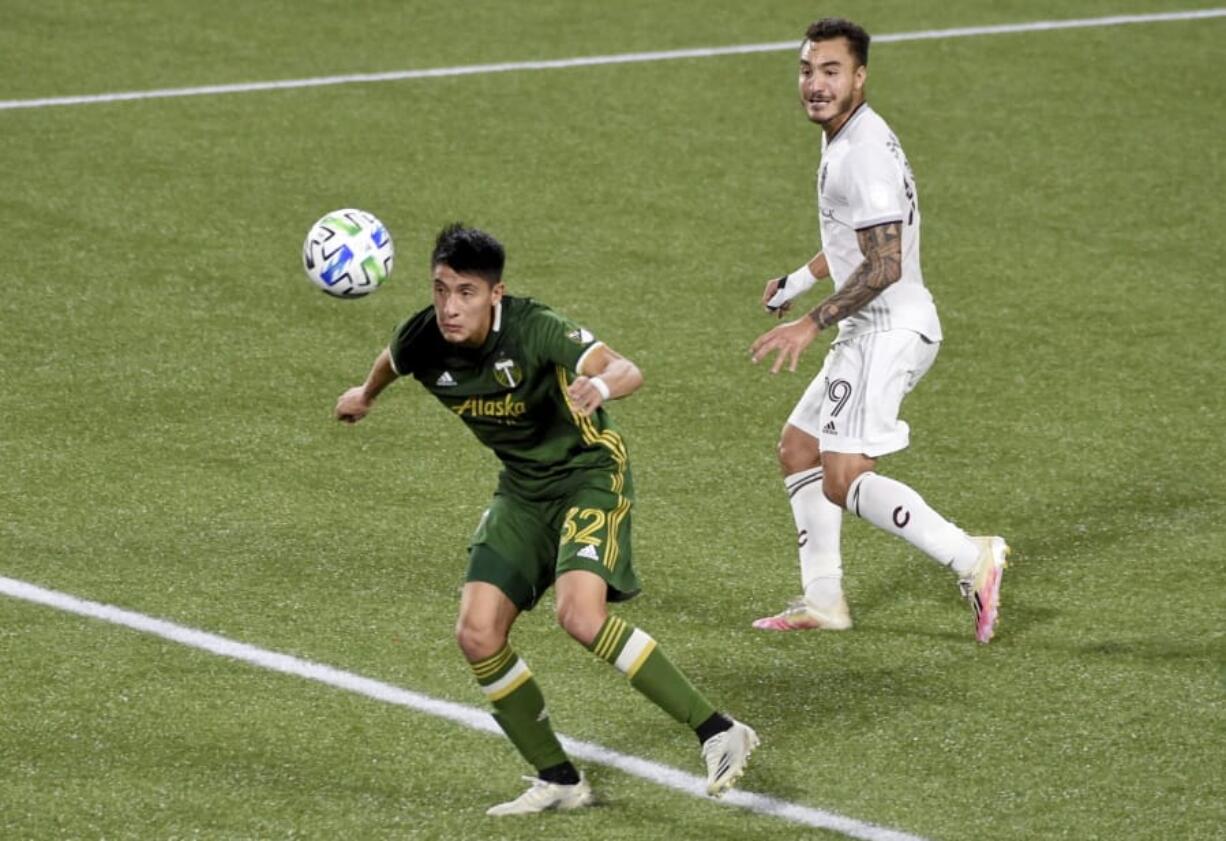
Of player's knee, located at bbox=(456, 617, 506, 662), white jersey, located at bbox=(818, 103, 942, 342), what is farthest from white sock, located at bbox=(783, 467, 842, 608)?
player's knee, located at bbox=(456, 617, 506, 662)

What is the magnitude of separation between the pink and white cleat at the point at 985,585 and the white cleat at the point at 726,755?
1.62 metres

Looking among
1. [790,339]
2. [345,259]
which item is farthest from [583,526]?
[345,259]

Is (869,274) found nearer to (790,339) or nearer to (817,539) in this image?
(790,339)

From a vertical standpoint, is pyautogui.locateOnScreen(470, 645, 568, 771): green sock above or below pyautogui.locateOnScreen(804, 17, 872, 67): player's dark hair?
below

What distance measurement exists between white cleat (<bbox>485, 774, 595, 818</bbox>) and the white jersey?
2256mm

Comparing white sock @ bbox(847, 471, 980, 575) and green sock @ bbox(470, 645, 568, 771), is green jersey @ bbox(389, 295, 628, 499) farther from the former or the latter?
white sock @ bbox(847, 471, 980, 575)

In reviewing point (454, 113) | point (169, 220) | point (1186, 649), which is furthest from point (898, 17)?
point (1186, 649)

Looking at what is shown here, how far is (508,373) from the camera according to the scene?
6926mm

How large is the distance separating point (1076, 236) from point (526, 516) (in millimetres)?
6937

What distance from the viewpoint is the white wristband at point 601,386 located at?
6465mm

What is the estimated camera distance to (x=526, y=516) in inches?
279

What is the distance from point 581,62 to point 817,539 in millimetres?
8149

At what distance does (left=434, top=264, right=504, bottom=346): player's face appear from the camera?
22.3 ft

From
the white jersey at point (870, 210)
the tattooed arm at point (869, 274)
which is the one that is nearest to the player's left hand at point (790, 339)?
the tattooed arm at point (869, 274)
